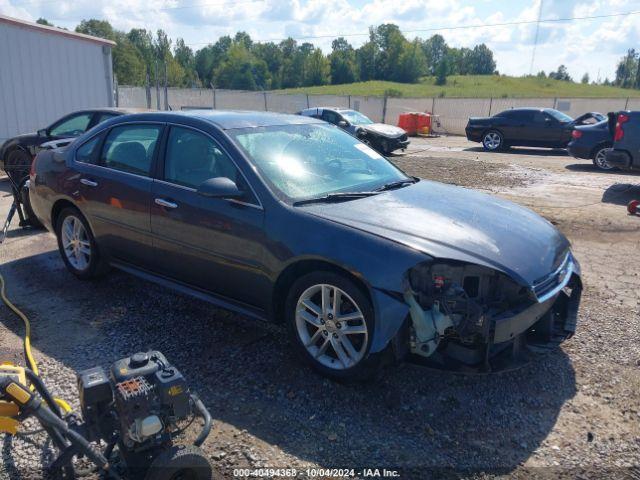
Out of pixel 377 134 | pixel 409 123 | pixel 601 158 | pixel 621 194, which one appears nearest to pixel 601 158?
pixel 601 158

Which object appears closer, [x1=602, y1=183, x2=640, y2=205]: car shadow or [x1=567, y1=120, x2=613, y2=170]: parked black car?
[x1=602, y1=183, x2=640, y2=205]: car shadow

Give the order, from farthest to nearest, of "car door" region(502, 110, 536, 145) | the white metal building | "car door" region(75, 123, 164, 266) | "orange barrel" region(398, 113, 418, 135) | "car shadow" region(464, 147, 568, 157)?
"orange barrel" region(398, 113, 418, 135) → "car door" region(502, 110, 536, 145) → "car shadow" region(464, 147, 568, 157) → the white metal building → "car door" region(75, 123, 164, 266)

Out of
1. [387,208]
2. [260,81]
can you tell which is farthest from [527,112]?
[260,81]

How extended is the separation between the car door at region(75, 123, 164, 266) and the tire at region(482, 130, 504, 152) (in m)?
16.5

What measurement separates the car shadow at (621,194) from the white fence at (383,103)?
2006cm

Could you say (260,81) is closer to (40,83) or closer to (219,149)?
(40,83)

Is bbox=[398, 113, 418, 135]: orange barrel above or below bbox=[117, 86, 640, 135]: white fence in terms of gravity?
below

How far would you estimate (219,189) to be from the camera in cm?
363

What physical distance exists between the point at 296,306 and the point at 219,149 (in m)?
1.32

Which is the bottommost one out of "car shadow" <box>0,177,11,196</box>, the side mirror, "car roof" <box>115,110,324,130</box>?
"car shadow" <box>0,177,11,196</box>

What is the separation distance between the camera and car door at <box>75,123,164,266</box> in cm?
440

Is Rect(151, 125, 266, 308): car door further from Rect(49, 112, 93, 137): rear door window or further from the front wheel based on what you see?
the front wheel

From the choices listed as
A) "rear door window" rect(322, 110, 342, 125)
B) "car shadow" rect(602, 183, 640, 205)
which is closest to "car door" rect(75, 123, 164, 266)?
"car shadow" rect(602, 183, 640, 205)

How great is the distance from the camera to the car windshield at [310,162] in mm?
3811
